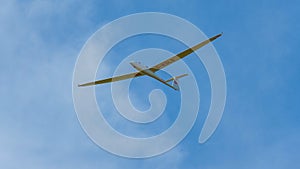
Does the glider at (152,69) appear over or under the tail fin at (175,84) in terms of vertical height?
under

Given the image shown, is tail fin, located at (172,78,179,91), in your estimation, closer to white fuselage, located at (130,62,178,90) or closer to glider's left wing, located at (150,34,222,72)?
Answer: white fuselage, located at (130,62,178,90)

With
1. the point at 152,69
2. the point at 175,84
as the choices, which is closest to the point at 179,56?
the point at 152,69

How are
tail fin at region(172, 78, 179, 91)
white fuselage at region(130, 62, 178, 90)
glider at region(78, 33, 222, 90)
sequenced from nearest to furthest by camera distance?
glider at region(78, 33, 222, 90), white fuselage at region(130, 62, 178, 90), tail fin at region(172, 78, 179, 91)

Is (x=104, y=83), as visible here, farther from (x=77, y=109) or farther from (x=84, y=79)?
(x=77, y=109)

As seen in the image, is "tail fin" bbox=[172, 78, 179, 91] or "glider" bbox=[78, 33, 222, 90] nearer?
"glider" bbox=[78, 33, 222, 90]

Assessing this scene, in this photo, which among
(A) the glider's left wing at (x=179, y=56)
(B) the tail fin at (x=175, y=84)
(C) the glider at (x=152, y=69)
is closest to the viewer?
(A) the glider's left wing at (x=179, y=56)

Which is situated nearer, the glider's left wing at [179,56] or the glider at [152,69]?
the glider's left wing at [179,56]

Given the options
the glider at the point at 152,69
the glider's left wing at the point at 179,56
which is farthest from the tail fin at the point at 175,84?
the glider's left wing at the point at 179,56

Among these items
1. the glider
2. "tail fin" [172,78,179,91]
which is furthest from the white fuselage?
"tail fin" [172,78,179,91]

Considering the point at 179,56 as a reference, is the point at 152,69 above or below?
above

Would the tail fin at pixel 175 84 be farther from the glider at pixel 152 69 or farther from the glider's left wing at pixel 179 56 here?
the glider's left wing at pixel 179 56

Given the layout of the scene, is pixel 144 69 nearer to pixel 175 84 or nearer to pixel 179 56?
pixel 179 56

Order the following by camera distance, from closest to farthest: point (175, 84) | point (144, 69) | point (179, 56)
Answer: point (179, 56), point (144, 69), point (175, 84)
